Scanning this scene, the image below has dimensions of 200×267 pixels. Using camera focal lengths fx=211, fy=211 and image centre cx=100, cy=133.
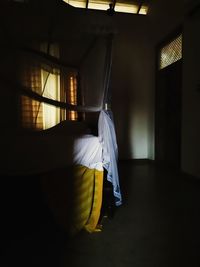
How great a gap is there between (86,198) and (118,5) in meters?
4.37

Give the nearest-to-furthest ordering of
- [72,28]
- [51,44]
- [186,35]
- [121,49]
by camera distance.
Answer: [72,28] < [51,44] < [186,35] < [121,49]

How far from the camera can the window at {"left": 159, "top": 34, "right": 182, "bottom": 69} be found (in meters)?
3.60

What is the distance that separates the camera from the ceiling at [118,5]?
441 centimetres

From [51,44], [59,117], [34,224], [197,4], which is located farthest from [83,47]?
[197,4]

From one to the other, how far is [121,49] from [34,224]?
3.87 m

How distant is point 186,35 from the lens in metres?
3.23

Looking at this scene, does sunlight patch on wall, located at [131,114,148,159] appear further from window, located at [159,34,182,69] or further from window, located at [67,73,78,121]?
window, located at [67,73,78,121]

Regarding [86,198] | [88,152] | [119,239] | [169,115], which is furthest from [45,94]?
[169,115]

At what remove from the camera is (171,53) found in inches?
152

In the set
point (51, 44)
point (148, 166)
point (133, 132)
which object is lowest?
point (148, 166)

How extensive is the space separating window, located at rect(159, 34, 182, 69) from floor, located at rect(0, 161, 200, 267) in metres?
2.51

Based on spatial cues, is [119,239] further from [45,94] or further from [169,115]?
[169,115]

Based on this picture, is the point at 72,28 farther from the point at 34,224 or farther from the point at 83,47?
the point at 34,224

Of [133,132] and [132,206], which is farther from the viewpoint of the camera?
[133,132]
